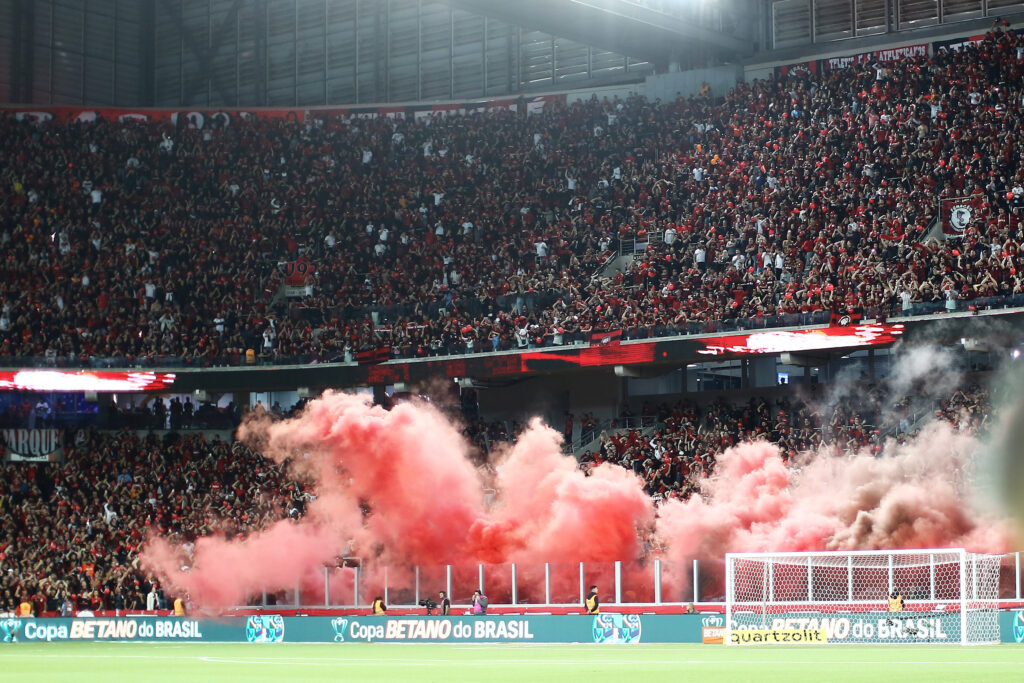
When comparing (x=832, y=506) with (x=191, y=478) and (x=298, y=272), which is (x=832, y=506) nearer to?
(x=191, y=478)

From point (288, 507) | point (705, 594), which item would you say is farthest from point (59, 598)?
point (705, 594)

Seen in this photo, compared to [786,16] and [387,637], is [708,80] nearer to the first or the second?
[786,16]

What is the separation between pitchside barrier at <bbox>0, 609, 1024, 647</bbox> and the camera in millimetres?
30938

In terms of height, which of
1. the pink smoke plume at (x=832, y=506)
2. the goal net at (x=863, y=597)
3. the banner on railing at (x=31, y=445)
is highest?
the banner on railing at (x=31, y=445)

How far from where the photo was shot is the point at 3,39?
6912 centimetres

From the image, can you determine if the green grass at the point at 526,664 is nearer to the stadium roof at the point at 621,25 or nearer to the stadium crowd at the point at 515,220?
the stadium crowd at the point at 515,220

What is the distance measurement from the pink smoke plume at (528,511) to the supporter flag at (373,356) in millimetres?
2612

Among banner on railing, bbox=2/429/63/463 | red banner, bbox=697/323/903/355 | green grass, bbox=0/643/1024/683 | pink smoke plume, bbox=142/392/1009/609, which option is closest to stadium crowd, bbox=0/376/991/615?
banner on railing, bbox=2/429/63/463

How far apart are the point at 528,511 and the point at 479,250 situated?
1424 centimetres

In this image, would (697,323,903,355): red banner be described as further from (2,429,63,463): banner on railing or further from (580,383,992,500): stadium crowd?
(2,429,63,463): banner on railing

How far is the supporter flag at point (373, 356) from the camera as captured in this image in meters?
50.7

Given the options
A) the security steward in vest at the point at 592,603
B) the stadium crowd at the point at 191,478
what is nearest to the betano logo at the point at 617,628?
the security steward in vest at the point at 592,603

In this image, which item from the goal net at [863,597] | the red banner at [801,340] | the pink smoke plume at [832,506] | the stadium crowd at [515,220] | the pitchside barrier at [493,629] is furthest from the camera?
the stadium crowd at [515,220]

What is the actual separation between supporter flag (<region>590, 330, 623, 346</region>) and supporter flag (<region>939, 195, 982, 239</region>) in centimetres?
1111
